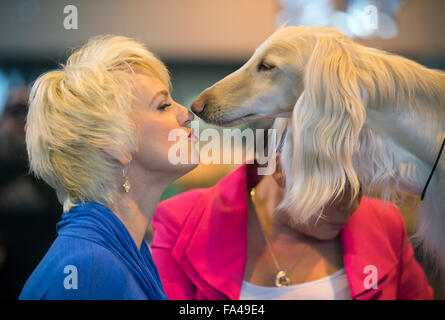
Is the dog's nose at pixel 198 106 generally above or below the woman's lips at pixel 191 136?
above

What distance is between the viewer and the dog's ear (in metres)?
0.86

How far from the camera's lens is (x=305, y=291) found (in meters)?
1.08

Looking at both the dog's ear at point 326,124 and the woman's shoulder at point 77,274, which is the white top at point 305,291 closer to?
the dog's ear at point 326,124

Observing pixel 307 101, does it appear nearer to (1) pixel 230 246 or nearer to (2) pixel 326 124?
(2) pixel 326 124

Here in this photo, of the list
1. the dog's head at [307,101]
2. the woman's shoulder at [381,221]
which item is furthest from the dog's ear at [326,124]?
the woman's shoulder at [381,221]

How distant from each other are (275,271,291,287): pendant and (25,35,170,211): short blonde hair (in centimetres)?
45

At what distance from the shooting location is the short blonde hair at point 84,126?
0.83 meters

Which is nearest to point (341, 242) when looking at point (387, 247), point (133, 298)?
point (387, 247)

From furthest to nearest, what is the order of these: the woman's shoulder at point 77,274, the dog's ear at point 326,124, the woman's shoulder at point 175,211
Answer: the woman's shoulder at point 175,211 → the dog's ear at point 326,124 → the woman's shoulder at point 77,274

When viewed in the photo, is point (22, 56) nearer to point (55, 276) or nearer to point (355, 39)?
point (55, 276)

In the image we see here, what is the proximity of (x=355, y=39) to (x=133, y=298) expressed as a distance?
2.36ft

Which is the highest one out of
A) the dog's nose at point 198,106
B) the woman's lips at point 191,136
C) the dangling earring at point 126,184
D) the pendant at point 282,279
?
the dog's nose at point 198,106

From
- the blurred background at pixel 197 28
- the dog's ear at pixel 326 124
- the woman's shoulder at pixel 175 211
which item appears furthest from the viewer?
the woman's shoulder at pixel 175 211

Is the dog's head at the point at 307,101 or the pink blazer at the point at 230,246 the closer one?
the dog's head at the point at 307,101
